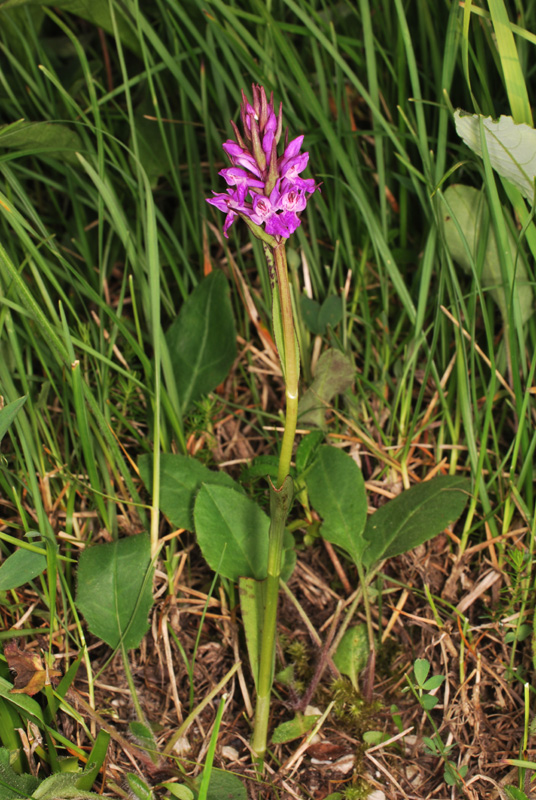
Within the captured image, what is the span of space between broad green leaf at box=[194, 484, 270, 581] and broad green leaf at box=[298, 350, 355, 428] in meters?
0.26

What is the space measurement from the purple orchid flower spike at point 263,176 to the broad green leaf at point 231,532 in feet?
1.70

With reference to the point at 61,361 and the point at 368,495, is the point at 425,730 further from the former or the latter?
the point at 61,361

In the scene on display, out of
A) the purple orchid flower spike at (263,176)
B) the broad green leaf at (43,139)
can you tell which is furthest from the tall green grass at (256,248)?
the purple orchid flower spike at (263,176)

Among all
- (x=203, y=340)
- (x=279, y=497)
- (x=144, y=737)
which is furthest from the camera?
(x=203, y=340)

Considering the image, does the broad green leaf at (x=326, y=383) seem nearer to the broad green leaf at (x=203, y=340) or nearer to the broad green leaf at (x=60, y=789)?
the broad green leaf at (x=203, y=340)

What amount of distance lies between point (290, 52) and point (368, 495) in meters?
0.84

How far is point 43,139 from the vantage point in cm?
118

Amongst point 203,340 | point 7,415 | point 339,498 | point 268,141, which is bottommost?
point 339,498

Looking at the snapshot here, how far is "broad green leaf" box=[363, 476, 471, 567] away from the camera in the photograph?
1.17 metres

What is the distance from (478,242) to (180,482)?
696mm

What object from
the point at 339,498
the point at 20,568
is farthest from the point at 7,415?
the point at 339,498

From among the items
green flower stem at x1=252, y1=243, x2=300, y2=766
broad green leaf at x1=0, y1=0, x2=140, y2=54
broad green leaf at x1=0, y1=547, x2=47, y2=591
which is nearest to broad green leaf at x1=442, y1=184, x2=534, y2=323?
green flower stem at x1=252, y1=243, x2=300, y2=766

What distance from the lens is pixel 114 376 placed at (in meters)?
1.42

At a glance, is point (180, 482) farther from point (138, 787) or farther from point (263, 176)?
point (263, 176)
